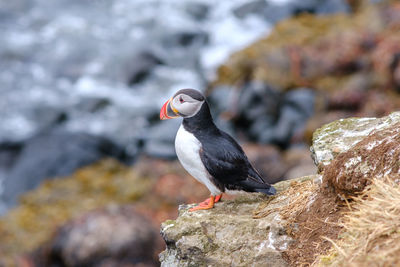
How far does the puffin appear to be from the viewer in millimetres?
5641

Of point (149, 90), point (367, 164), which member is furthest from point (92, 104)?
point (367, 164)

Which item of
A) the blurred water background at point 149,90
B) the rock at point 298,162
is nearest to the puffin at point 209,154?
the blurred water background at point 149,90

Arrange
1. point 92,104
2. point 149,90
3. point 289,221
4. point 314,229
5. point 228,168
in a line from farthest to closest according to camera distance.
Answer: point 149,90 → point 92,104 → point 228,168 → point 289,221 → point 314,229

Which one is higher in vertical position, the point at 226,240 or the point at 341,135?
the point at 341,135

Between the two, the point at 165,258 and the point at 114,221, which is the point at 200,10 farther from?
the point at 165,258

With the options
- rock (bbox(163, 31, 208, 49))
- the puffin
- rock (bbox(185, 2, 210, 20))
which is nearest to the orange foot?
the puffin

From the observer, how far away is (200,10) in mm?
20094

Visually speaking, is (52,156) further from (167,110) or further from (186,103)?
(186,103)

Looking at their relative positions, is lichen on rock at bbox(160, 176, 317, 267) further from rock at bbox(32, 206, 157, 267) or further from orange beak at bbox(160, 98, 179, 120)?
rock at bbox(32, 206, 157, 267)

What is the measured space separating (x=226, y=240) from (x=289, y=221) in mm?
622

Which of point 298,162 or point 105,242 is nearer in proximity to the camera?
point 105,242

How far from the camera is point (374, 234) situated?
3557 mm

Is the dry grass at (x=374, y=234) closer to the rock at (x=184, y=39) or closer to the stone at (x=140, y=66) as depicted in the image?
the stone at (x=140, y=66)

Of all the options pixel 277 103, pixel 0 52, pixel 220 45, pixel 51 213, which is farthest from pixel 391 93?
pixel 0 52
